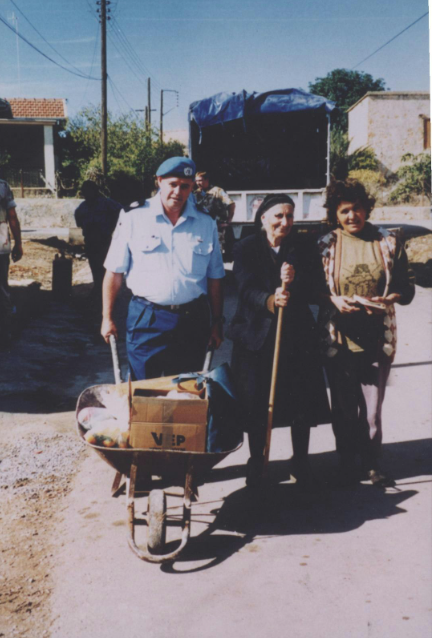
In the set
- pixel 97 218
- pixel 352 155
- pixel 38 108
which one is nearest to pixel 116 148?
pixel 38 108

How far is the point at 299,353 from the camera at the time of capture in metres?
3.99

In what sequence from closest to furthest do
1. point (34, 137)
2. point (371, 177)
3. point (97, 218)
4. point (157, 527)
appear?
point (157, 527) < point (97, 218) < point (371, 177) < point (34, 137)

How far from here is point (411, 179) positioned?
3133 cm

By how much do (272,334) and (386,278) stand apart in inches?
31.9

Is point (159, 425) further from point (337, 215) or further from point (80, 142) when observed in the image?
point (80, 142)

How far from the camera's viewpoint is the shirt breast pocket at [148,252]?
383cm

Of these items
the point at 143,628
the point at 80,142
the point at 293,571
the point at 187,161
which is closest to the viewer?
the point at 143,628

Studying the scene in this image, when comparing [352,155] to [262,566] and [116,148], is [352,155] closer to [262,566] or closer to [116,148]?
[116,148]

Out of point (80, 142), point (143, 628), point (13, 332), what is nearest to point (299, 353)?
point (143, 628)

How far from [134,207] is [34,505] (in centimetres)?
194

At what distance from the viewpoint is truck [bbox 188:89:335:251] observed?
1245 cm

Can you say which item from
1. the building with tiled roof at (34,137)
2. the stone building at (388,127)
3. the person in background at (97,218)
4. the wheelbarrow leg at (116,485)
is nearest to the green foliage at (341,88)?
the stone building at (388,127)

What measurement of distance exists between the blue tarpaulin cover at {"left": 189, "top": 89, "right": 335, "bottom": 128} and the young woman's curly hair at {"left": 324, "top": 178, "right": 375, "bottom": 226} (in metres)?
8.82

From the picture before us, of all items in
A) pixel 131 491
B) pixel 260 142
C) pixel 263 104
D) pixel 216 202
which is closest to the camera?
pixel 131 491
